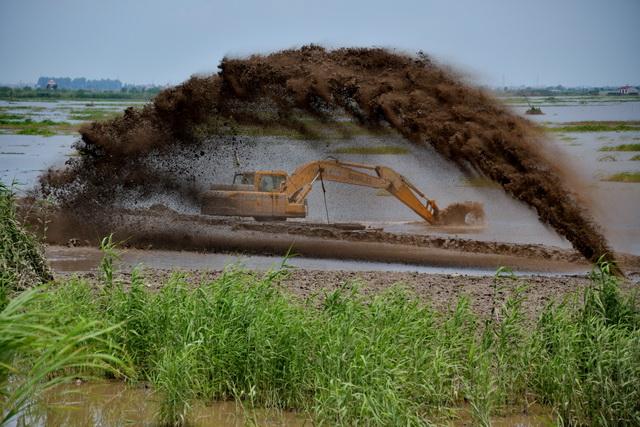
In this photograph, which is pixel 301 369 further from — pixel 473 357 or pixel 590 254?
pixel 590 254

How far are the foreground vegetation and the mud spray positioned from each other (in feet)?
31.1

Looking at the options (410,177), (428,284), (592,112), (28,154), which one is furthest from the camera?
(592,112)

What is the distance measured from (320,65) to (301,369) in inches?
507

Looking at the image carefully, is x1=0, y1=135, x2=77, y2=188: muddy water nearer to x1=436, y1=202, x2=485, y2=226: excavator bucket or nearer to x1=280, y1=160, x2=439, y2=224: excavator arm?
x1=280, y1=160, x2=439, y2=224: excavator arm

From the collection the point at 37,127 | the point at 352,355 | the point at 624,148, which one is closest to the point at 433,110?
the point at 352,355

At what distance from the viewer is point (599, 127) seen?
5022 cm

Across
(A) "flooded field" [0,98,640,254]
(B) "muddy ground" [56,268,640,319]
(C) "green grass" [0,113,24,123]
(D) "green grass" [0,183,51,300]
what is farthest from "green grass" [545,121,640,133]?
(D) "green grass" [0,183,51,300]

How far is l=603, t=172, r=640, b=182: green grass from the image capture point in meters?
35.5

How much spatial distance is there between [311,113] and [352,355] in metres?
13.4

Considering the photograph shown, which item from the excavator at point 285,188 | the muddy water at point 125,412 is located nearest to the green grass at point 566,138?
the excavator at point 285,188

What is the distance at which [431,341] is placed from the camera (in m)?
9.14

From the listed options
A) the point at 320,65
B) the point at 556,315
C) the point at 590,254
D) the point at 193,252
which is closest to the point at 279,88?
the point at 320,65

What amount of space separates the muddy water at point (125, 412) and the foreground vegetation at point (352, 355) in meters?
0.14

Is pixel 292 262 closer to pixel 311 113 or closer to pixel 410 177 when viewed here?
pixel 311 113
